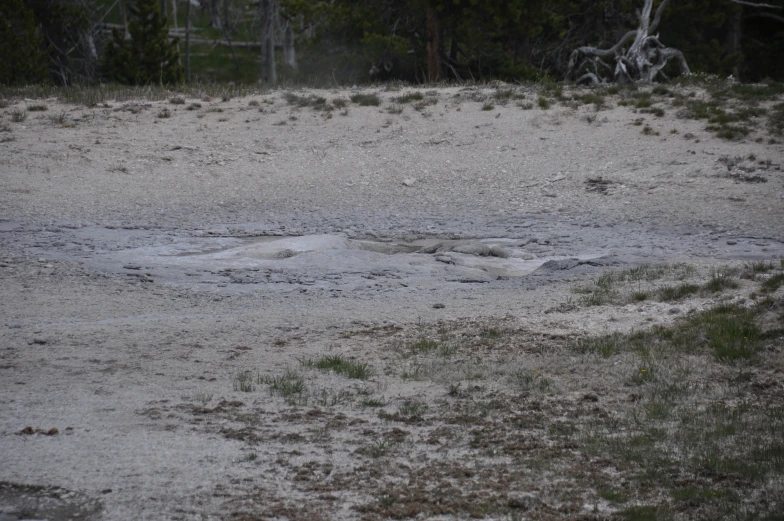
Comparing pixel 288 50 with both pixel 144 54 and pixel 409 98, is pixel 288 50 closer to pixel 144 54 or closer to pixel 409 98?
pixel 144 54

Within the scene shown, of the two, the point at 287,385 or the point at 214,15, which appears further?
the point at 214,15

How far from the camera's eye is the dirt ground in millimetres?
4441

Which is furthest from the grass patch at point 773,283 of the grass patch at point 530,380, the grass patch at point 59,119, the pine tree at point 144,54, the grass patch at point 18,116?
the pine tree at point 144,54

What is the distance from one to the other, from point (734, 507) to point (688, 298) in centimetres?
430

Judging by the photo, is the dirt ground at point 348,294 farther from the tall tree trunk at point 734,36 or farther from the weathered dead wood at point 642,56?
the tall tree trunk at point 734,36

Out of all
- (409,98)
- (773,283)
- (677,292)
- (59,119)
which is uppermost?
(409,98)

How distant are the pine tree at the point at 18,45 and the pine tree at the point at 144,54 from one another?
219 cm

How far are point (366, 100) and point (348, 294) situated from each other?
958 cm

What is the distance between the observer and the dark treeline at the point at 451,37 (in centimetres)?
2481

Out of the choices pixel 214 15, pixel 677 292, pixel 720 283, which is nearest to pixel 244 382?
pixel 677 292

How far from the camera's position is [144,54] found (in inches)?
1057

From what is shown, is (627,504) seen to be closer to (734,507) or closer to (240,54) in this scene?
(734,507)

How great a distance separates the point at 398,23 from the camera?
86.9 ft

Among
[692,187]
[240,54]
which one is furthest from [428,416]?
[240,54]
